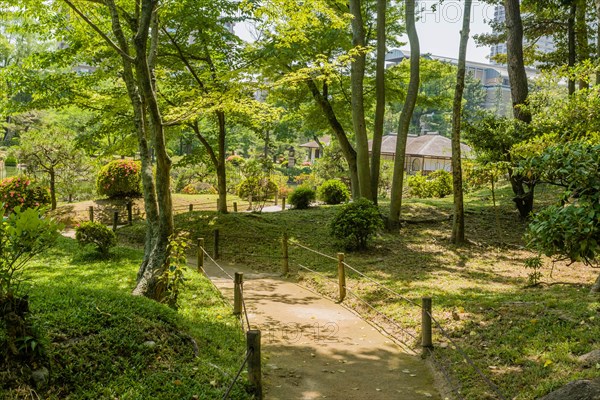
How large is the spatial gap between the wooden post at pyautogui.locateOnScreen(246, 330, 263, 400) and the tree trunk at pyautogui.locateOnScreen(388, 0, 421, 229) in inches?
446

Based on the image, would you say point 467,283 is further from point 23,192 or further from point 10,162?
point 10,162

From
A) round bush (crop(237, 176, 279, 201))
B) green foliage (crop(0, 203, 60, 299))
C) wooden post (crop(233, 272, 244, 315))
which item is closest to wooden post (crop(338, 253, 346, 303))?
wooden post (crop(233, 272, 244, 315))

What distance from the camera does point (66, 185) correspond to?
2519cm

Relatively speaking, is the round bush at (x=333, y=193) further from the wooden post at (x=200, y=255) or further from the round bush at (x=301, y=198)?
the wooden post at (x=200, y=255)

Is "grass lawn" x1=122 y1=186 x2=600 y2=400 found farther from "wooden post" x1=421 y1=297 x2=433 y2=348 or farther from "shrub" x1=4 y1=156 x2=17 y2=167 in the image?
"shrub" x1=4 y1=156 x2=17 y2=167

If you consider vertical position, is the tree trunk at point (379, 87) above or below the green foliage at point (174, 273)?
above

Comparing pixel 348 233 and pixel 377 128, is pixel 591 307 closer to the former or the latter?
pixel 348 233

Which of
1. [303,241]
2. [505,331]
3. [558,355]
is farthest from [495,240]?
[558,355]

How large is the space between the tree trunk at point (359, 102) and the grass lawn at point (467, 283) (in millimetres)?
1826

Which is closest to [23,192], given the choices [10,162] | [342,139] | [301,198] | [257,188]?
[301,198]

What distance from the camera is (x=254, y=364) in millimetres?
5363

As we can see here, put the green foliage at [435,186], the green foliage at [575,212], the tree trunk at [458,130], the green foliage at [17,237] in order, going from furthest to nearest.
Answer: the green foliage at [435,186] < the tree trunk at [458,130] < the green foliage at [575,212] < the green foliage at [17,237]

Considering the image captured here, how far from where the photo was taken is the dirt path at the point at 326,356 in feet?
20.4

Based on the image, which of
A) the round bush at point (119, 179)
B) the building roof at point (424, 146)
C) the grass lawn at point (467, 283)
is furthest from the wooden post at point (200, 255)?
the building roof at point (424, 146)
